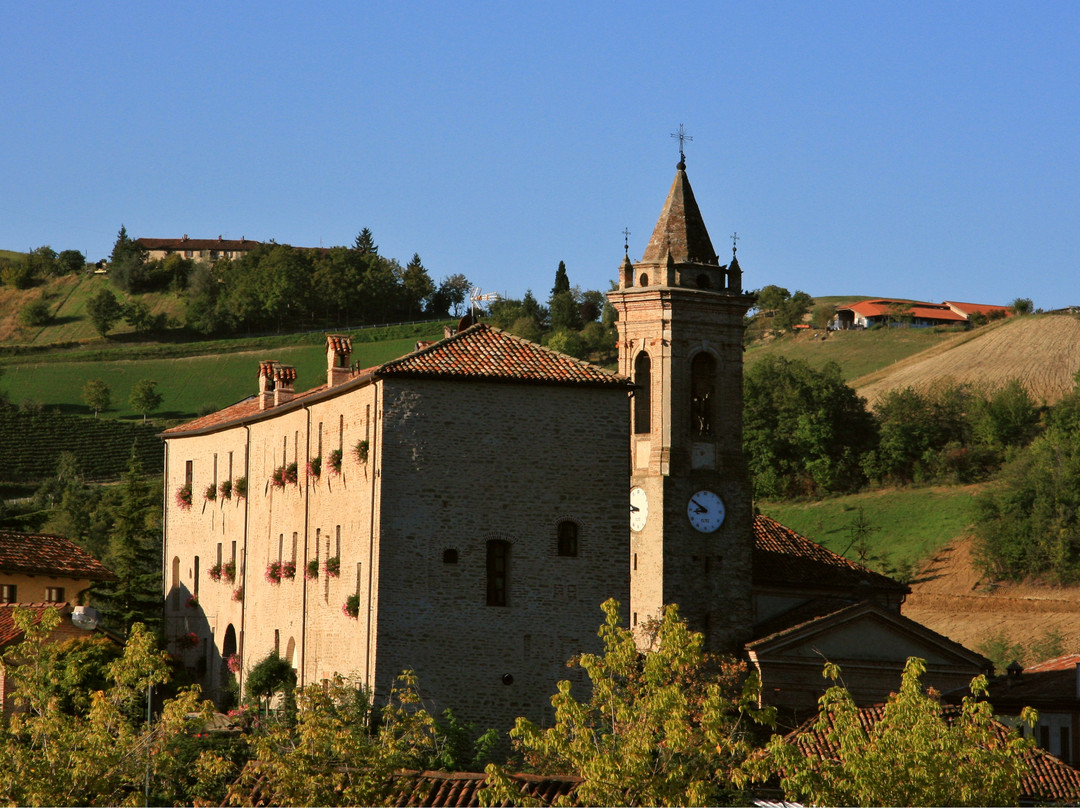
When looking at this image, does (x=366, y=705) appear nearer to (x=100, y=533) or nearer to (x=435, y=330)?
(x=100, y=533)

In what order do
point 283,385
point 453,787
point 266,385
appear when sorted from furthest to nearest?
point 266,385 < point 283,385 < point 453,787

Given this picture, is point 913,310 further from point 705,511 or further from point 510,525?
point 510,525

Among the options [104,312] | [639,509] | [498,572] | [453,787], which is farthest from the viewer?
[104,312]

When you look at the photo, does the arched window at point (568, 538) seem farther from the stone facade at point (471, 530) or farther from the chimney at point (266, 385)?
the chimney at point (266, 385)

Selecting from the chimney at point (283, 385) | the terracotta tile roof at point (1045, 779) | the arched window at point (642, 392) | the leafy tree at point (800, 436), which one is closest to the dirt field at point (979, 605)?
the leafy tree at point (800, 436)

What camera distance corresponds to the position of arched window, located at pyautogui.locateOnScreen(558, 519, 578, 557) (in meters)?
41.2

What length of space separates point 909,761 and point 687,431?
27.3 m

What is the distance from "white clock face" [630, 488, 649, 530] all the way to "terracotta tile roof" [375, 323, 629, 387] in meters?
9.32

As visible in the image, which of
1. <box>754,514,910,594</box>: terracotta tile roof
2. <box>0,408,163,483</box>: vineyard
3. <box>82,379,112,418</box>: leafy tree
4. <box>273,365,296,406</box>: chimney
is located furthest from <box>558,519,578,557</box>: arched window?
<box>82,379,112,418</box>: leafy tree

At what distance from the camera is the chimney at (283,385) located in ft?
178

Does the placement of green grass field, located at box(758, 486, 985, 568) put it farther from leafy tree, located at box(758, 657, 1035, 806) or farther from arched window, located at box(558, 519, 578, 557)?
leafy tree, located at box(758, 657, 1035, 806)

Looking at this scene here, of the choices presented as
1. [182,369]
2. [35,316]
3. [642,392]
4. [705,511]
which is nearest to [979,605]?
[705,511]

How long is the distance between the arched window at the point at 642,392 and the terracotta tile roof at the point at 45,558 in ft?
59.1

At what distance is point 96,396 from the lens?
111688mm
